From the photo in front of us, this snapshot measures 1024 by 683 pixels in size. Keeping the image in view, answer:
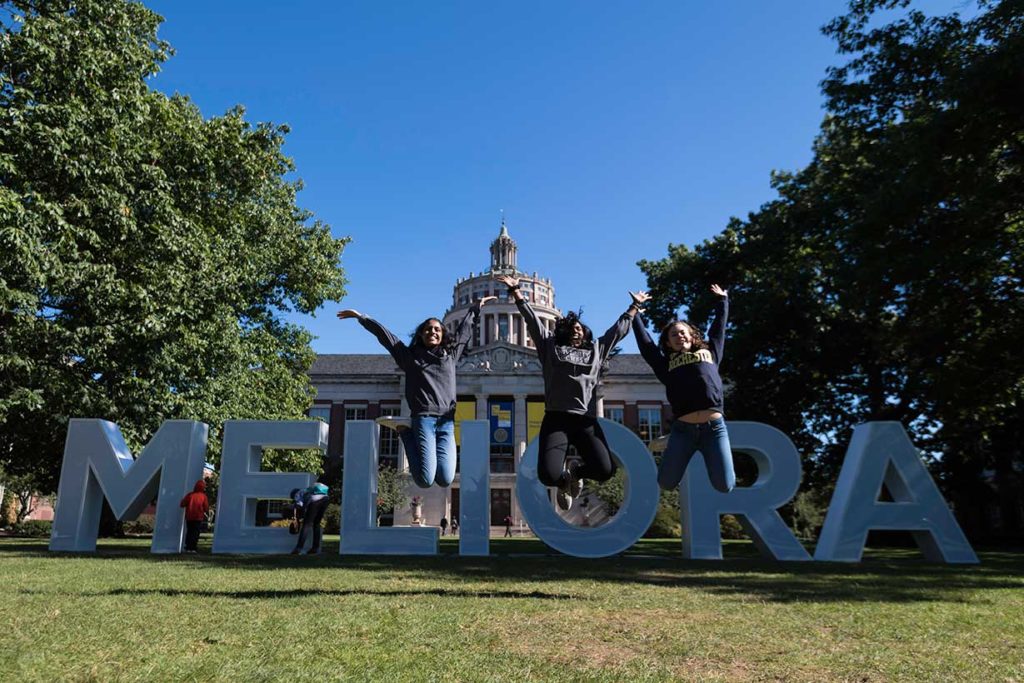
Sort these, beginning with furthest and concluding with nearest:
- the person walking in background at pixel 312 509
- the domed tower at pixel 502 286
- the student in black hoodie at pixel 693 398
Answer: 1. the domed tower at pixel 502 286
2. the person walking in background at pixel 312 509
3. the student in black hoodie at pixel 693 398

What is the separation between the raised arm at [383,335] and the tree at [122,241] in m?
7.60

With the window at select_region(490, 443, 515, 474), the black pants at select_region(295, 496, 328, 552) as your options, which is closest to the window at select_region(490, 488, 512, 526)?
the window at select_region(490, 443, 515, 474)

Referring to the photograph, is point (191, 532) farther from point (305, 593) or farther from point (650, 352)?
point (650, 352)

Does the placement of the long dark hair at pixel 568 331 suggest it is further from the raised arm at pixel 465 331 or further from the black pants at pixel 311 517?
the black pants at pixel 311 517

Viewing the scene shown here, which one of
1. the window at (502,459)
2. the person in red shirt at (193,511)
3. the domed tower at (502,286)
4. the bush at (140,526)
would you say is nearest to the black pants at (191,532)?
the person in red shirt at (193,511)

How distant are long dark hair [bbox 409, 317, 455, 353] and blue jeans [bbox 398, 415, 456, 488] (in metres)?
0.79

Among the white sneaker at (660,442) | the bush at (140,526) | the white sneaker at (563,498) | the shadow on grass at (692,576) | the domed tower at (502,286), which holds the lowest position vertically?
the bush at (140,526)

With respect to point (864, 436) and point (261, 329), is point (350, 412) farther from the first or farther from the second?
point (864, 436)

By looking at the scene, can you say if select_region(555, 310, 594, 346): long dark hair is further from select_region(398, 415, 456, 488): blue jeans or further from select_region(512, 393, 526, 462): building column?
select_region(512, 393, 526, 462): building column

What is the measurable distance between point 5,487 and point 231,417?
37126 mm

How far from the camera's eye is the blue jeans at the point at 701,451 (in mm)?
7066

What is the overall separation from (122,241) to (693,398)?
15604mm

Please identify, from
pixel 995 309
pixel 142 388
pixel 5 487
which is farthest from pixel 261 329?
pixel 5 487

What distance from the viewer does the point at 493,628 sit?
5.27 m
